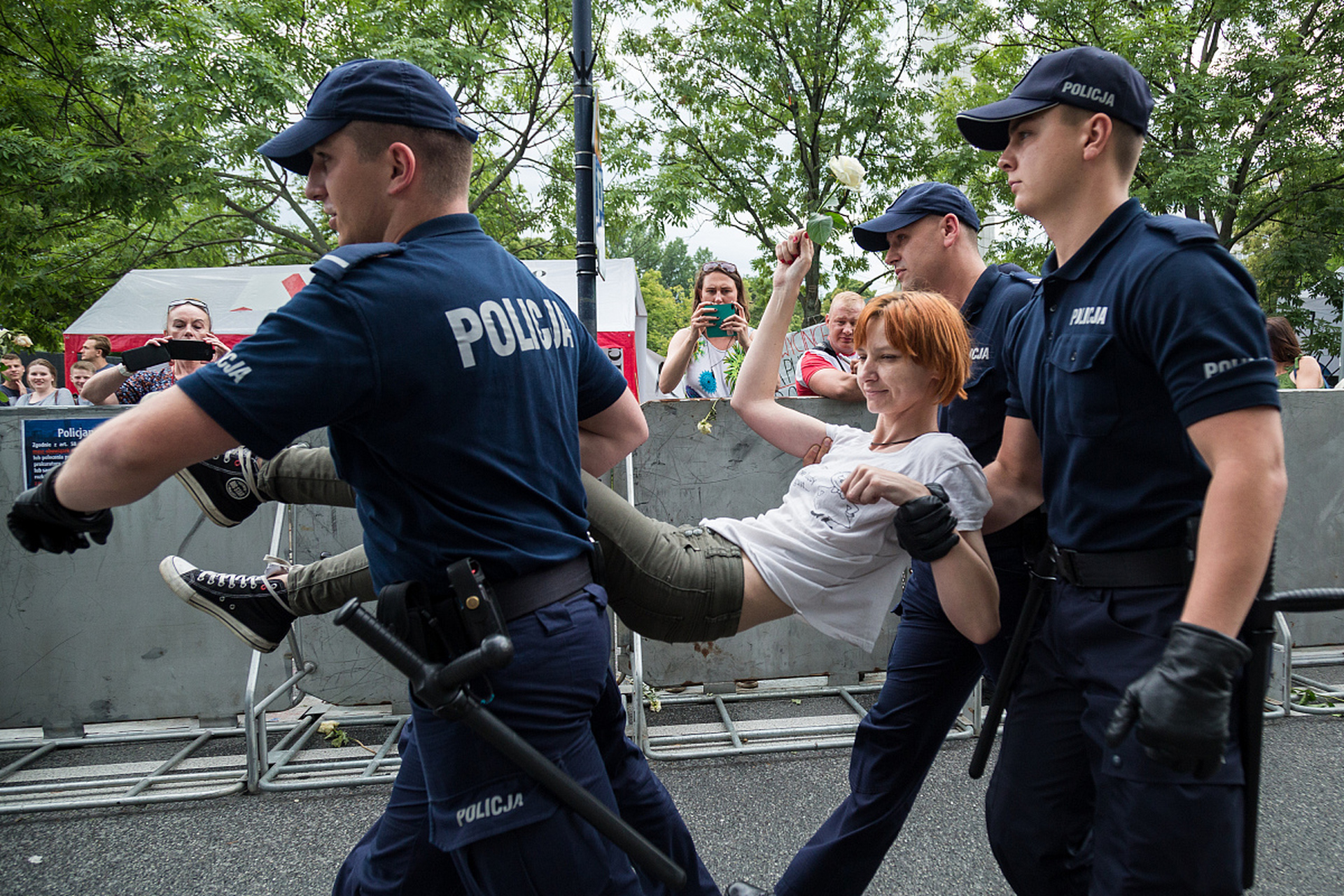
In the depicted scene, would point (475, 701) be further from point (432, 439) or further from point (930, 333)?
point (930, 333)

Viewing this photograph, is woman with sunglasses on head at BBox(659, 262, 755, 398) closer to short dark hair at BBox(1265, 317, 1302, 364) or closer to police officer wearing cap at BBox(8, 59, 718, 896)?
short dark hair at BBox(1265, 317, 1302, 364)

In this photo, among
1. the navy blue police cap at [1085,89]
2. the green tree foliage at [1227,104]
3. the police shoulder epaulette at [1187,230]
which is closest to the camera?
the police shoulder epaulette at [1187,230]

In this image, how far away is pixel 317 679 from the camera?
441 cm

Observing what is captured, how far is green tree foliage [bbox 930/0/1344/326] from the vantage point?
42.4 feet

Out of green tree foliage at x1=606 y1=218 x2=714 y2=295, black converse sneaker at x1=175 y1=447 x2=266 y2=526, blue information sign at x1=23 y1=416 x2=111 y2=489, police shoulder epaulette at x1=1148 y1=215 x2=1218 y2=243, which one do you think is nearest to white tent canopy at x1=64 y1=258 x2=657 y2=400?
blue information sign at x1=23 y1=416 x2=111 y2=489

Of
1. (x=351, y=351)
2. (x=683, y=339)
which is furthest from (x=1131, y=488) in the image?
(x=683, y=339)

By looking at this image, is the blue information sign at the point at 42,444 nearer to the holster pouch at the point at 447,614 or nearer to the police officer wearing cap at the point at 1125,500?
the holster pouch at the point at 447,614

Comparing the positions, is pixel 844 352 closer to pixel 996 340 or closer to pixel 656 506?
pixel 656 506

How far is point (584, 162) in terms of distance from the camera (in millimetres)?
5629

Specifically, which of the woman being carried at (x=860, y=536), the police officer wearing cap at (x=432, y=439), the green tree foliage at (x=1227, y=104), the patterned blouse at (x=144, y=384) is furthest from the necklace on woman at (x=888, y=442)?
the green tree foliage at (x=1227, y=104)

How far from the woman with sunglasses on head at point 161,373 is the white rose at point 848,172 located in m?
3.73

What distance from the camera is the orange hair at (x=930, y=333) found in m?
2.27

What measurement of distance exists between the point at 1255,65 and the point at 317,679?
15244mm

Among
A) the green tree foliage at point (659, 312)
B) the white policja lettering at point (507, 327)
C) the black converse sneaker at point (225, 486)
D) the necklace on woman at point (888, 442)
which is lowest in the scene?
the black converse sneaker at point (225, 486)
